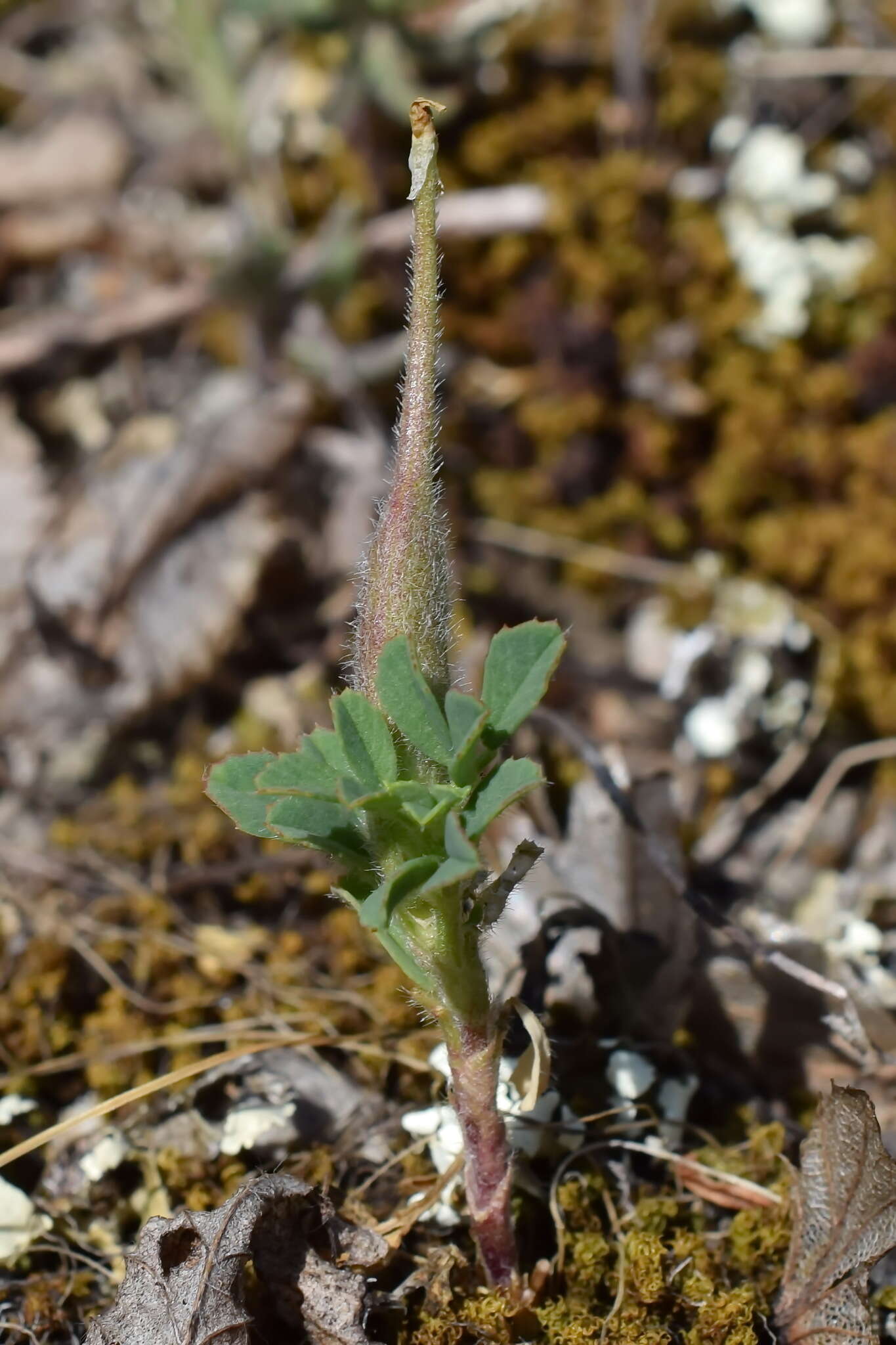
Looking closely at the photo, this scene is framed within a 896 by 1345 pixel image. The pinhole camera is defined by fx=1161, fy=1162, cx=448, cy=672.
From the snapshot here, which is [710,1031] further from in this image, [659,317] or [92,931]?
[659,317]

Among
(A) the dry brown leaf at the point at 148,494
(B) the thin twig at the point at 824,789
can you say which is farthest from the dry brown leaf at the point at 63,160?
(B) the thin twig at the point at 824,789

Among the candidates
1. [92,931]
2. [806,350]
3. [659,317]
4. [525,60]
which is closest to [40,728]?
[92,931]

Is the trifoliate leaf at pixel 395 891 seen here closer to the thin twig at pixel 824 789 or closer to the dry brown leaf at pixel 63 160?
the thin twig at pixel 824 789

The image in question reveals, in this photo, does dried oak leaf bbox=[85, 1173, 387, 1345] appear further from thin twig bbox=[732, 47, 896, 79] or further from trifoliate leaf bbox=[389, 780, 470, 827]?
thin twig bbox=[732, 47, 896, 79]

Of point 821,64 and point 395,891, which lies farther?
point 821,64

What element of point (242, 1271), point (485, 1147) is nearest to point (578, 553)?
point (485, 1147)

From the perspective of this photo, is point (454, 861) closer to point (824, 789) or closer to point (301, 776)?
point (301, 776)

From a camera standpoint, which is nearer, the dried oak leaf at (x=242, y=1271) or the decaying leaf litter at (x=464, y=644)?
the dried oak leaf at (x=242, y=1271)
